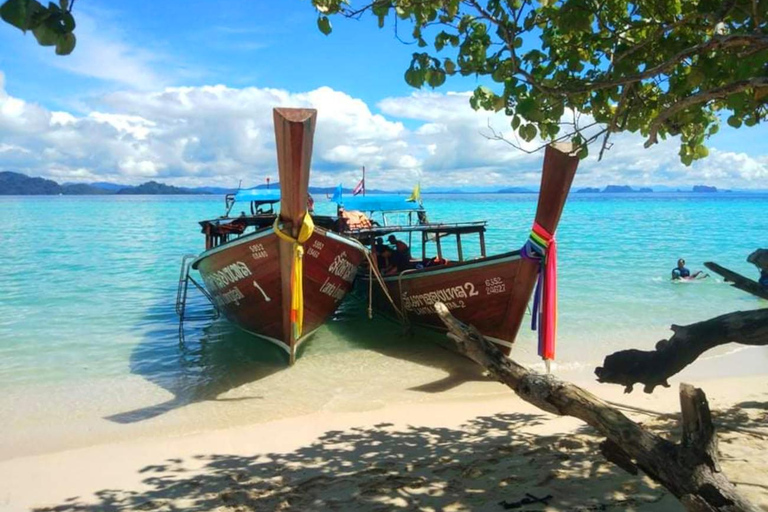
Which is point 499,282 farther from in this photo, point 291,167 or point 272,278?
point 291,167

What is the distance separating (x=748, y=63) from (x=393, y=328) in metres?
8.99

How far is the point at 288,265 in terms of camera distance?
320 inches

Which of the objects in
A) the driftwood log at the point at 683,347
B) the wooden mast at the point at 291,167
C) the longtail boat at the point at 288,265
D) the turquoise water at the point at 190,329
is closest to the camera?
the driftwood log at the point at 683,347

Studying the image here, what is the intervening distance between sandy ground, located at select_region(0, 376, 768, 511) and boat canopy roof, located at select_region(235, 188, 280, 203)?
23.2 ft

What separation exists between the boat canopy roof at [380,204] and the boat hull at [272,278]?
3069mm

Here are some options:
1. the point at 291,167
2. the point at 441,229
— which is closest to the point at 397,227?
the point at 441,229

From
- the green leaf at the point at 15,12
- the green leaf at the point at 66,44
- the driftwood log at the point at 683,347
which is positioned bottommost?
the driftwood log at the point at 683,347

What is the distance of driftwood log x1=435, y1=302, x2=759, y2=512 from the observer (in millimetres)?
2561

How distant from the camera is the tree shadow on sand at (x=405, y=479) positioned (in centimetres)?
409

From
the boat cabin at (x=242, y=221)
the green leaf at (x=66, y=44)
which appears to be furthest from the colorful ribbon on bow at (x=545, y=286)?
the green leaf at (x=66, y=44)

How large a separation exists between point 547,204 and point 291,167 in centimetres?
338

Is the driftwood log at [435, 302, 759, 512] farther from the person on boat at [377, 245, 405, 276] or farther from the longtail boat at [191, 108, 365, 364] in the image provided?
the person on boat at [377, 245, 405, 276]

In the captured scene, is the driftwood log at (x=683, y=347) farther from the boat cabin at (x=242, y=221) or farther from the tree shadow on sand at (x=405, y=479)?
the boat cabin at (x=242, y=221)

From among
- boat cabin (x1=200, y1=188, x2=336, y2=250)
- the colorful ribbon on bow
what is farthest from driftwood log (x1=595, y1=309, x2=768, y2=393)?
boat cabin (x1=200, y1=188, x2=336, y2=250)
